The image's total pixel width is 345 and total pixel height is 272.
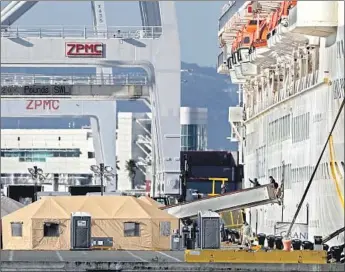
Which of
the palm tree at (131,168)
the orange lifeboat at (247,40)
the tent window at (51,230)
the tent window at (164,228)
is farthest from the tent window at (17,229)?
the palm tree at (131,168)

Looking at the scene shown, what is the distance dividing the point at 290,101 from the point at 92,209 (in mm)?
8623

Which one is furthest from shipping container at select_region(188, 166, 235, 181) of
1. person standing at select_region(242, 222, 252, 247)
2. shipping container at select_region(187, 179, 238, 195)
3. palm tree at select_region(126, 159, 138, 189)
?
person standing at select_region(242, 222, 252, 247)

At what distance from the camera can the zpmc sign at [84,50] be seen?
60.4 m

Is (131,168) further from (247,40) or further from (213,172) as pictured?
(247,40)

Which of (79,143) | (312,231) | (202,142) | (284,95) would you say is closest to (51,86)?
(284,95)

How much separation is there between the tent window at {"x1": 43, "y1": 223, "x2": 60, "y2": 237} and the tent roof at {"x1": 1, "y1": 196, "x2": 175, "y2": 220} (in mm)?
419

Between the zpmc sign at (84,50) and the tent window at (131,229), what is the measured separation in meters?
16.9

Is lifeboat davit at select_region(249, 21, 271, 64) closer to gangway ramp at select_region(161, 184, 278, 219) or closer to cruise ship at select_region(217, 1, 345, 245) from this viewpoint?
cruise ship at select_region(217, 1, 345, 245)

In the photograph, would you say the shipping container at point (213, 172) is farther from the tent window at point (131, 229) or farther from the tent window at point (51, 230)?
the tent window at point (51, 230)

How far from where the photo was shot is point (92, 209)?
45.2m

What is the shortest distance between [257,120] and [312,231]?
938 inches

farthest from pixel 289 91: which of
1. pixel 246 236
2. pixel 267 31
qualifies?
pixel 246 236

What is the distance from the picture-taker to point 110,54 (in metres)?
61.0

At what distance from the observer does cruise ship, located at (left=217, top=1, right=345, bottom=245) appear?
3662cm
